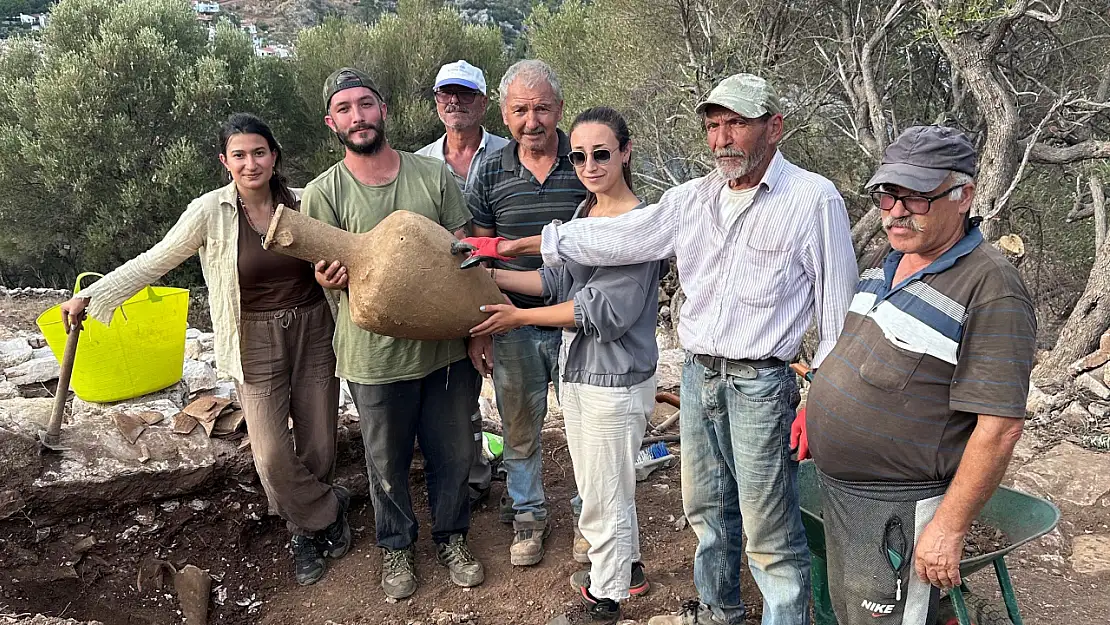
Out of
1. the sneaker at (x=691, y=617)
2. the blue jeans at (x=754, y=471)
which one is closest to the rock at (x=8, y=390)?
the sneaker at (x=691, y=617)

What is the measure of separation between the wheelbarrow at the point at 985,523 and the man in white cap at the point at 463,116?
7.42 ft

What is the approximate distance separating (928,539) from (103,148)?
15.1 meters

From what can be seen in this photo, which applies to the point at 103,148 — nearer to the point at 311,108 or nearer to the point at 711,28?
the point at 311,108

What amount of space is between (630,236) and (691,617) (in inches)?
56.8

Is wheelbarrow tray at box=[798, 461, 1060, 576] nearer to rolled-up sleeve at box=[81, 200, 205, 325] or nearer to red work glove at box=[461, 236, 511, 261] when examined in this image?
red work glove at box=[461, 236, 511, 261]

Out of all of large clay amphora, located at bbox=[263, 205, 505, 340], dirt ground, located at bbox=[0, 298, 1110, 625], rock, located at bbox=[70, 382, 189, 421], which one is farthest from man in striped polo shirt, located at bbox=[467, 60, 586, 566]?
rock, located at bbox=[70, 382, 189, 421]

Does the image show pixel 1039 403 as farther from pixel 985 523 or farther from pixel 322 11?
pixel 322 11

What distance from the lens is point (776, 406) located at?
7.59 feet

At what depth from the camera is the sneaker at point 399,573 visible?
3.33 meters

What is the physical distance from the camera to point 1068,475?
446 centimetres

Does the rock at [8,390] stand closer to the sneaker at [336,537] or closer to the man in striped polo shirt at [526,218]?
the sneaker at [336,537]

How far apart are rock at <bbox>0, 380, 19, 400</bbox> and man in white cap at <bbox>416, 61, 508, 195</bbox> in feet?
8.92

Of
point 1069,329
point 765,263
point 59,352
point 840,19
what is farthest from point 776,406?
point 840,19

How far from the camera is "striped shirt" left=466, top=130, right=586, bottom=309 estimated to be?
10.6 feet
